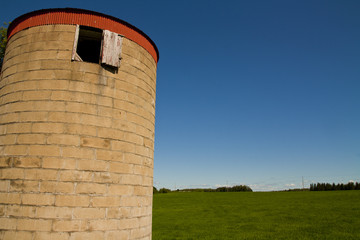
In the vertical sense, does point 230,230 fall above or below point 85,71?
below

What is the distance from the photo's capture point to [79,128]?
532cm

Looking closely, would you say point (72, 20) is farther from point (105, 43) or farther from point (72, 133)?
point (72, 133)

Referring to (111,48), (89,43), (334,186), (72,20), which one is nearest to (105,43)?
(111,48)

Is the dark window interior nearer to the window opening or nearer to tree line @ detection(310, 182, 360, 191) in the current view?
the window opening

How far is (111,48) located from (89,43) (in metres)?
2.35

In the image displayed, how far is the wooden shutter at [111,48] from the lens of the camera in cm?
594

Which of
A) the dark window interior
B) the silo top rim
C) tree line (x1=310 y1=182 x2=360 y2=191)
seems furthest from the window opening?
tree line (x1=310 y1=182 x2=360 y2=191)

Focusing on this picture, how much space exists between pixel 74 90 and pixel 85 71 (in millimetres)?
542

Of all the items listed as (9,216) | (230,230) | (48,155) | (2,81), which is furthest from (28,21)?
(230,230)

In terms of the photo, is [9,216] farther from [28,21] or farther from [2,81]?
[28,21]

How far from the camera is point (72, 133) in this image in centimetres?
525

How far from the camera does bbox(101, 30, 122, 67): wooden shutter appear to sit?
594 cm

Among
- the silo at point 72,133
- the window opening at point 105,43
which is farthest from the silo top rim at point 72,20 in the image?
the window opening at point 105,43

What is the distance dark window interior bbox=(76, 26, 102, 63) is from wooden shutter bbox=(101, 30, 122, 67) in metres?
0.35
